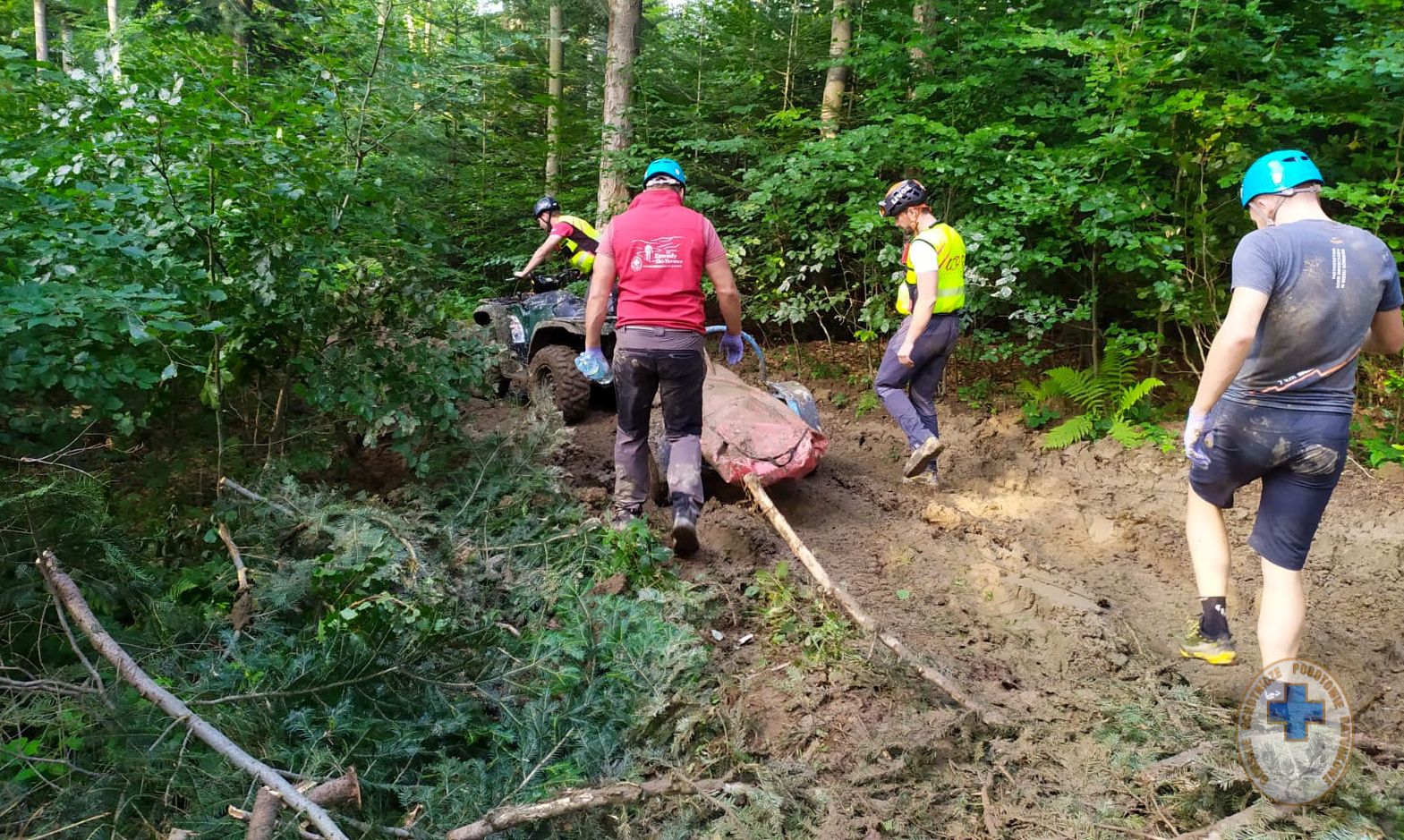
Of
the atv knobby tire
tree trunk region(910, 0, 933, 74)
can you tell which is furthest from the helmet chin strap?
tree trunk region(910, 0, 933, 74)

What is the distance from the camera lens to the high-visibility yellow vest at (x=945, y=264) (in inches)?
208

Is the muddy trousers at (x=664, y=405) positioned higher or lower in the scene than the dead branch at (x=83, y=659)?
higher

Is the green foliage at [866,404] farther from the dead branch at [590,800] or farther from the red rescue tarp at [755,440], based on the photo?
the dead branch at [590,800]

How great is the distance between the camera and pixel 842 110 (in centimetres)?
884

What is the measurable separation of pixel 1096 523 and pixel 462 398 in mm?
4266

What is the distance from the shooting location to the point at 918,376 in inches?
224

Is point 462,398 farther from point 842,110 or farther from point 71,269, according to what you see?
point 842,110

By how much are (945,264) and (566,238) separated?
355 cm

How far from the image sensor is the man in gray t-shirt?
2.70 m

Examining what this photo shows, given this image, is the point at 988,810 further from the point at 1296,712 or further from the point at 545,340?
the point at 545,340

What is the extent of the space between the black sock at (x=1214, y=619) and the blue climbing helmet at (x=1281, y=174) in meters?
1.60

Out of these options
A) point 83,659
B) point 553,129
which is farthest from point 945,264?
point 553,129

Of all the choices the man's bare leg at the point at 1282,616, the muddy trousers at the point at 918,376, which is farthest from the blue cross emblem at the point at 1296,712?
the muddy trousers at the point at 918,376

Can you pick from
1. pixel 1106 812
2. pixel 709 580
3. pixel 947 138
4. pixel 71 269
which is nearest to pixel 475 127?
pixel 71 269
